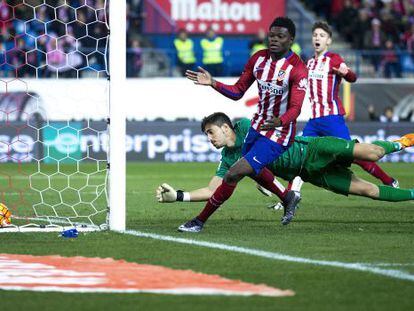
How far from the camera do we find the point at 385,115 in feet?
81.9

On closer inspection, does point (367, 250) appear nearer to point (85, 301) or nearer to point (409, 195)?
point (409, 195)

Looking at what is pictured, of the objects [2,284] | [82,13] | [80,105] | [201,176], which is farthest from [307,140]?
[80,105]

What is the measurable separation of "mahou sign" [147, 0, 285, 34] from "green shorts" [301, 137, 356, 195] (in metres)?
18.5

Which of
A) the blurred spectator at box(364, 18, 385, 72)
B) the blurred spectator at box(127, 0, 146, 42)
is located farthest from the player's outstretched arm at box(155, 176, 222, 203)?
the blurred spectator at box(364, 18, 385, 72)

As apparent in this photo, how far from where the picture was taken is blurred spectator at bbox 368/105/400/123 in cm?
2466

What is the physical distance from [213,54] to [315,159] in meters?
14.9

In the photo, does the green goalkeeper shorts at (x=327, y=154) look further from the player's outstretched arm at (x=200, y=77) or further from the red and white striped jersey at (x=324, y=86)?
the red and white striped jersey at (x=324, y=86)

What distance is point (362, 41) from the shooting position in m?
28.1

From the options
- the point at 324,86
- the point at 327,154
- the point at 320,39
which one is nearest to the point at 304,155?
the point at 327,154


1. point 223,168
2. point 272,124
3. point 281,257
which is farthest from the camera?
point 223,168

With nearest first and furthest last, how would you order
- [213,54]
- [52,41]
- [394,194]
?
[394,194]
[52,41]
[213,54]

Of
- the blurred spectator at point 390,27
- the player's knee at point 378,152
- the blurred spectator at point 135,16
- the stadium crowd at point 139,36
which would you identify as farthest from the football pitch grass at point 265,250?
the blurred spectator at point 390,27

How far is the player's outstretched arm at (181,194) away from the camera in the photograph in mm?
10094

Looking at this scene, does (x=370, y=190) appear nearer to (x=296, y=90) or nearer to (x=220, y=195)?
(x=296, y=90)
